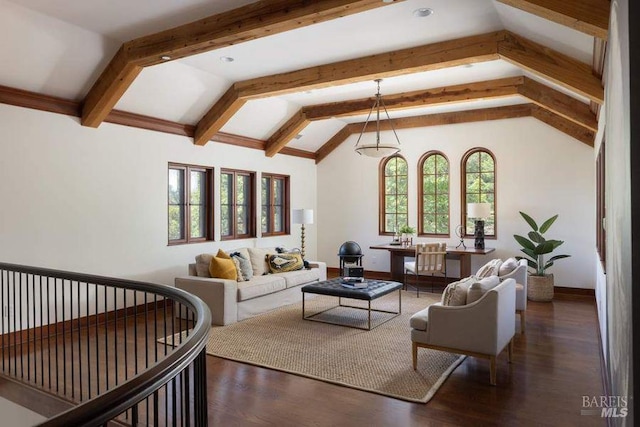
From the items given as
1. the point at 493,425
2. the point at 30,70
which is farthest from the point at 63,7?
the point at 493,425

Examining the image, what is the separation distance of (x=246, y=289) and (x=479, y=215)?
13.6 feet

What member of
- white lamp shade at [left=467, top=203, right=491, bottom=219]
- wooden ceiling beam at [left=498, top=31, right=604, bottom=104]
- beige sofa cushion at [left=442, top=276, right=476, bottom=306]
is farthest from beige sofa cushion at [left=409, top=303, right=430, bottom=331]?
white lamp shade at [left=467, top=203, right=491, bottom=219]

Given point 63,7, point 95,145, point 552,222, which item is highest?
point 63,7

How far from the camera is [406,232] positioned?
27.4ft

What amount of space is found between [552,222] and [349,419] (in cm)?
563

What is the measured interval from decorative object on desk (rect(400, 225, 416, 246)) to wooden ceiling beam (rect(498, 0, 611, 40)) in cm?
552

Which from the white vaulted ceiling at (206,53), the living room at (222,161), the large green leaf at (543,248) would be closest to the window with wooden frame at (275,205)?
the living room at (222,161)

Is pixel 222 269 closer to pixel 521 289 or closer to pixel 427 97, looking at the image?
pixel 521 289

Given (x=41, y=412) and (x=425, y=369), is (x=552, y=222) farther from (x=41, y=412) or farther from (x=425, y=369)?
(x=41, y=412)

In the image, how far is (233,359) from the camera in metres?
4.44

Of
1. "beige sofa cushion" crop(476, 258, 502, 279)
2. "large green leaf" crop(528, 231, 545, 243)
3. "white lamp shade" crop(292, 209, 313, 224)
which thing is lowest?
"beige sofa cushion" crop(476, 258, 502, 279)

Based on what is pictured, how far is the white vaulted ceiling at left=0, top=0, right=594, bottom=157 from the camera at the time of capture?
4.14m

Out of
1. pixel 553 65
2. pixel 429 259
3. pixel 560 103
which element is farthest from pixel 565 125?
pixel 553 65

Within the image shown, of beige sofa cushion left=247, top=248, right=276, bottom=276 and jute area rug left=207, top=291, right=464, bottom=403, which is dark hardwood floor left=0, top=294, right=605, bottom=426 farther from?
beige sofa cushion left=247, top=248, right=276, bottom=276
